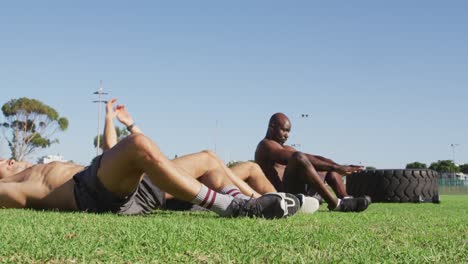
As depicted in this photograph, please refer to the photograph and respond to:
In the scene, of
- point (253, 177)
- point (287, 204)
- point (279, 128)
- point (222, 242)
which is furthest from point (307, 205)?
point (222, 242)

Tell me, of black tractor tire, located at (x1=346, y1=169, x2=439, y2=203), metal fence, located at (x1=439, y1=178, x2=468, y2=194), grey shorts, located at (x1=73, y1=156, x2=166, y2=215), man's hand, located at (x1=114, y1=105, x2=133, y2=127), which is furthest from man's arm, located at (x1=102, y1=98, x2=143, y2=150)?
metal fence, located at (x1=439, y1=178, x2=468, y2=194)

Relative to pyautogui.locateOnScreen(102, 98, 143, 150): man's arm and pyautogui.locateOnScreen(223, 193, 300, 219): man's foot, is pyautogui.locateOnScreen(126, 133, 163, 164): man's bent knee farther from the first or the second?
pyautogui.locateOnScreen(102, 98, 143, 150): man's arm

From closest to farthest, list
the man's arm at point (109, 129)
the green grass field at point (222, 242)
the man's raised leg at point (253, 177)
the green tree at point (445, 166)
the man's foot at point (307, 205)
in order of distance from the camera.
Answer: the green grass field at point (222, 242), the man's foot at point (307, 205), the man's arm at point (109, 129), the man's raised leg at point (253, 177), the green tree at point (445, 166)

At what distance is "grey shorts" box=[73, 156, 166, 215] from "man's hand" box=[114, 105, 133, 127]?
1392 millimetres

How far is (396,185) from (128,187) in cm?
712

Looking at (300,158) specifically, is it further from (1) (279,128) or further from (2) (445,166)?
(2) (445,166)

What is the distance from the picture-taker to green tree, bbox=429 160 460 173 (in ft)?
362

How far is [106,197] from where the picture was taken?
4.17m

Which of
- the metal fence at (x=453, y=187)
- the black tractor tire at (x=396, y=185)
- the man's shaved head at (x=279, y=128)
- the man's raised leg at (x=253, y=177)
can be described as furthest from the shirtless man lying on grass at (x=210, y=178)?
the metal fence at (x=453, y=187)

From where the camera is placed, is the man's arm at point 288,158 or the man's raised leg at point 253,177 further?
the man's arm at point 288,158

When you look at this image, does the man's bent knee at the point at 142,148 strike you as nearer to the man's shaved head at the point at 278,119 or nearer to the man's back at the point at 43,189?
the man's back at the point at 43,189

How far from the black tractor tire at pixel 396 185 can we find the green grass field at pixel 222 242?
21.6 ft

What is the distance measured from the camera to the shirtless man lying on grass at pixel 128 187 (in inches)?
148

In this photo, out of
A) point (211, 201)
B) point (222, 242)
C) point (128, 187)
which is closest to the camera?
point (222, 242)
